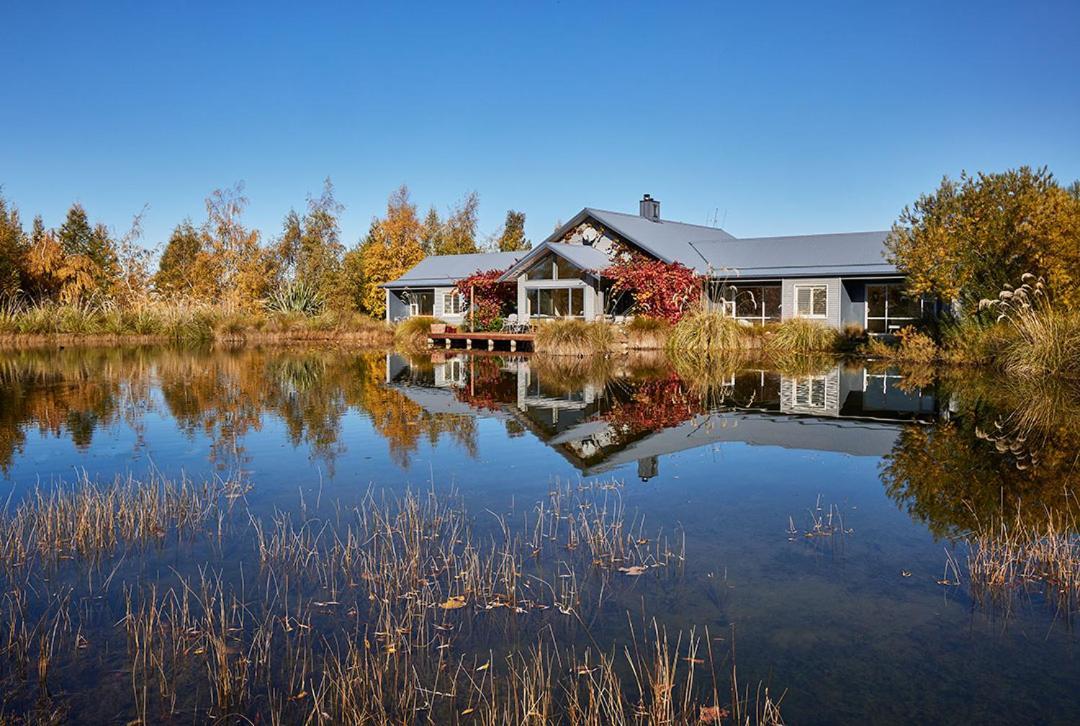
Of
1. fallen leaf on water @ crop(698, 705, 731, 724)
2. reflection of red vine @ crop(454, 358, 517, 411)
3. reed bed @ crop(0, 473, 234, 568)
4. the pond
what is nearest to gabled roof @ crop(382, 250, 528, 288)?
reflection of red vine @ crop(454, 358, 517, 411)

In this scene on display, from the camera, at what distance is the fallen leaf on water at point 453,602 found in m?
5.61

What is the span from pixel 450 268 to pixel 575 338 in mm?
17182

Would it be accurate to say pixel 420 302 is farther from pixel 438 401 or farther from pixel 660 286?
pixel 438 401

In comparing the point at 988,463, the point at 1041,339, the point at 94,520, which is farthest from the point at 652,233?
the point at 94,520

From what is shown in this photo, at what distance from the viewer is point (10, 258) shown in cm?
3809

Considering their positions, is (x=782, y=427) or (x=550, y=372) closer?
(x=782, y=427)

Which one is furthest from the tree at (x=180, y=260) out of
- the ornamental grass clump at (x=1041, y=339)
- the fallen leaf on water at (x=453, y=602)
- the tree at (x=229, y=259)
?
the fallen leaf on water at (x=453, y=602)

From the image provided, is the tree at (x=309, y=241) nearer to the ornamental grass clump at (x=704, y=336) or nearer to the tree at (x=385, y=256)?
the tree at (x=385, y=256)

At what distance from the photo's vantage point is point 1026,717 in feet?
13.9

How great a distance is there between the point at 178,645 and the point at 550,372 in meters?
17.8

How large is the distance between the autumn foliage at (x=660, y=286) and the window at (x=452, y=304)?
11.6m

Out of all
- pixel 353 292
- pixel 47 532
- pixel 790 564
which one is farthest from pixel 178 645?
pixel 353 292

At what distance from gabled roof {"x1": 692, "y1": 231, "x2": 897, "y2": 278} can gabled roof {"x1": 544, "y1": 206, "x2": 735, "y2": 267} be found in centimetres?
111

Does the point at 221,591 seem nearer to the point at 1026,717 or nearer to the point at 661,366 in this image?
the point at 1026,717
